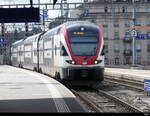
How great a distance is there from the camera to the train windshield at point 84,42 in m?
20.6

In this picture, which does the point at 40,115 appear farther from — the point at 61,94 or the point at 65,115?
the point at 61,94

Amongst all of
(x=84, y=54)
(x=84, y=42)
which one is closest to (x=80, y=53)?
(x=84, y=54)

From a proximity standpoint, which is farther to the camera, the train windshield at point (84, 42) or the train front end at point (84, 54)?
the train windshield at point (84, 42)

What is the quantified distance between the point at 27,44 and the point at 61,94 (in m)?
24.9

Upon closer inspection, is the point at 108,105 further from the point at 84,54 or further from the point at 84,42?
the point at 84,42

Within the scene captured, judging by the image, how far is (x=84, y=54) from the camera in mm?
20516

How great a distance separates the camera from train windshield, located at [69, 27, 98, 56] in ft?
67.5

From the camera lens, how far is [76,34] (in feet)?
68.5

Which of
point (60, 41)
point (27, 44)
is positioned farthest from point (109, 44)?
point (60, 41)

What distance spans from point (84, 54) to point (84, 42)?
0.68 m

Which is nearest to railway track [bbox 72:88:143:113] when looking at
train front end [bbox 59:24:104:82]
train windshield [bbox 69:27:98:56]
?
train front end [bbox 59:24:104:82]

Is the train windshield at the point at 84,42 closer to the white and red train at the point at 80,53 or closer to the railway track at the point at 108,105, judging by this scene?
the white and red train at the point at 80,53

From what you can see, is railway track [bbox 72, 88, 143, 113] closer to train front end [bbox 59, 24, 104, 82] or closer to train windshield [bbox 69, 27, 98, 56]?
train front end [bbox 59, 24, 104, 82]

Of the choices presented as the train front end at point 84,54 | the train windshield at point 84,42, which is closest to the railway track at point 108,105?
the train front end at point 84,54
